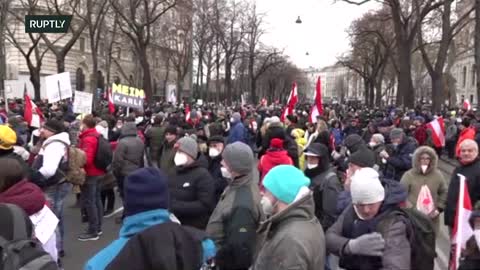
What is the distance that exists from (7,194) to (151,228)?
4.99ft

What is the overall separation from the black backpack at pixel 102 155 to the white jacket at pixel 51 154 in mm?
1668

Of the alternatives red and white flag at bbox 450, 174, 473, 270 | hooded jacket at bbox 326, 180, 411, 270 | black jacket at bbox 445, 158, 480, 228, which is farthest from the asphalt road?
hooded jacket at bbox 326, 180, 411, 270

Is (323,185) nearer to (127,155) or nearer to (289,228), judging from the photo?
(289,228)

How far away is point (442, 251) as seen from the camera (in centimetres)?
859

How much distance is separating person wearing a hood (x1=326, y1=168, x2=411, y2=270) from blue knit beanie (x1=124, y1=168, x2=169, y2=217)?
1243 mm

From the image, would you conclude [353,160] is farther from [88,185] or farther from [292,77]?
[292,77]

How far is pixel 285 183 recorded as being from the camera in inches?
140

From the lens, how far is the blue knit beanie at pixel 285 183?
11.6 ft

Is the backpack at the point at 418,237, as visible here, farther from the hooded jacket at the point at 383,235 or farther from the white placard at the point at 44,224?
the white placard at the point at 44,224

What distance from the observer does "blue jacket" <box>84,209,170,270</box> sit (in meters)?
2.87

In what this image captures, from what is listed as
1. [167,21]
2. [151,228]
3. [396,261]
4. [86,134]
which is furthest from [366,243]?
[167,21]

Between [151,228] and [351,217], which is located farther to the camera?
[351,217]

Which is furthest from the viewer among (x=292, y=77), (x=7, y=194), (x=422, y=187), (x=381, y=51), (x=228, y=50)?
(x=292, y=77)

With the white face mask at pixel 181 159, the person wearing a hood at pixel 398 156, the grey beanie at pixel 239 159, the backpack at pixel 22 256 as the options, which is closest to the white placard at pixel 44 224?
the white face mask at pixel 181 159
